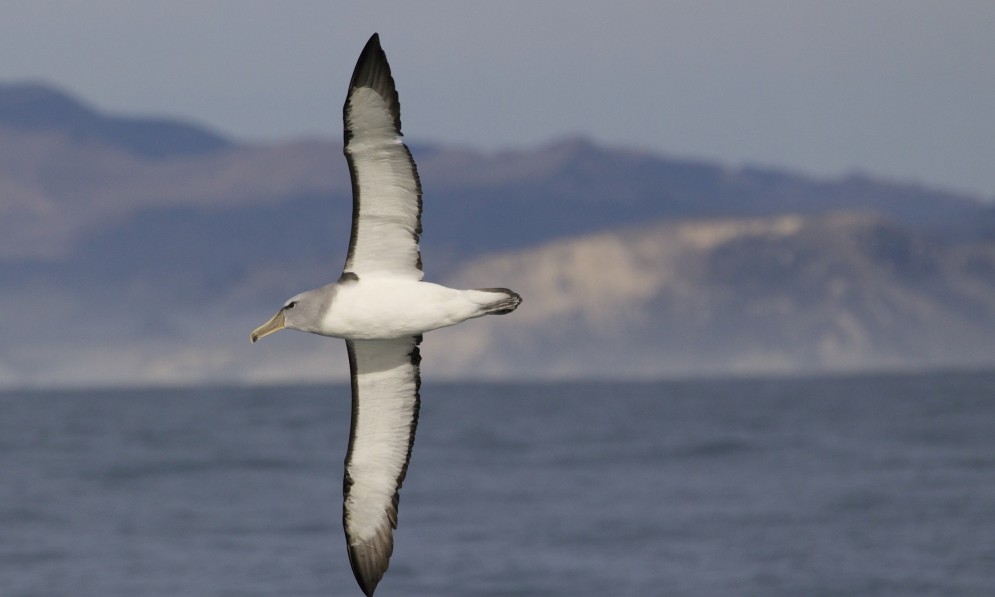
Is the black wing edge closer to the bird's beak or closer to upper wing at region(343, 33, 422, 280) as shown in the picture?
upper wing at region(343, 33, 422, 280)

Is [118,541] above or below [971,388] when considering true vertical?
below

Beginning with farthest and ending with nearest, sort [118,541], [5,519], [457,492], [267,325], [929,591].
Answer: [457,492] → [5,519] → [118,541] → [929,591] → [267,325]

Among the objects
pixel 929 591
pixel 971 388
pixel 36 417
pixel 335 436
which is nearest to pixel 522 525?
pixel 929 591

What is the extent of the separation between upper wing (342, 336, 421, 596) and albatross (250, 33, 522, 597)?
0.01 meters

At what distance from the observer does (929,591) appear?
34.4 metres

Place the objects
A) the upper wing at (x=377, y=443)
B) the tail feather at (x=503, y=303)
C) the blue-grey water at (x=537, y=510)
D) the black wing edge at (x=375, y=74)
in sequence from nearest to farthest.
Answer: the black wing edge at (x=375, y=74) < the tail feather at (x=503, y=303) < the upper wing at (x=377, y=443) < the blue-grey water at (x=537, y=510)

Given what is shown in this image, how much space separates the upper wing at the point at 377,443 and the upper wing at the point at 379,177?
1.22m

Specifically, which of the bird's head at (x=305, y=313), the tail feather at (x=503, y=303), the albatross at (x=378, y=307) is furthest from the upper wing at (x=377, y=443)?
the tail feather at (x=503, y=303)

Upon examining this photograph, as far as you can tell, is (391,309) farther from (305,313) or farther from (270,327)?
(270,327)

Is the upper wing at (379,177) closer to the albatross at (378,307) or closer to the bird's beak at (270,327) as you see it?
the albatross at (378,307)

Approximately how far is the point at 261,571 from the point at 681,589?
912 cm

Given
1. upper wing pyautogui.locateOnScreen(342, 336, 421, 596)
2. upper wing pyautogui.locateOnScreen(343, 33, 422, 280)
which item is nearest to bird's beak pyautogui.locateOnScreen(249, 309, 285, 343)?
upper wing pyautogui.locateOnScreen(343, 33, 422, 280)

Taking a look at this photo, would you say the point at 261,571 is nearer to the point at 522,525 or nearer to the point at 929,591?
the point at 522,525

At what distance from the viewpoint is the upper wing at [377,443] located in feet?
60.1
